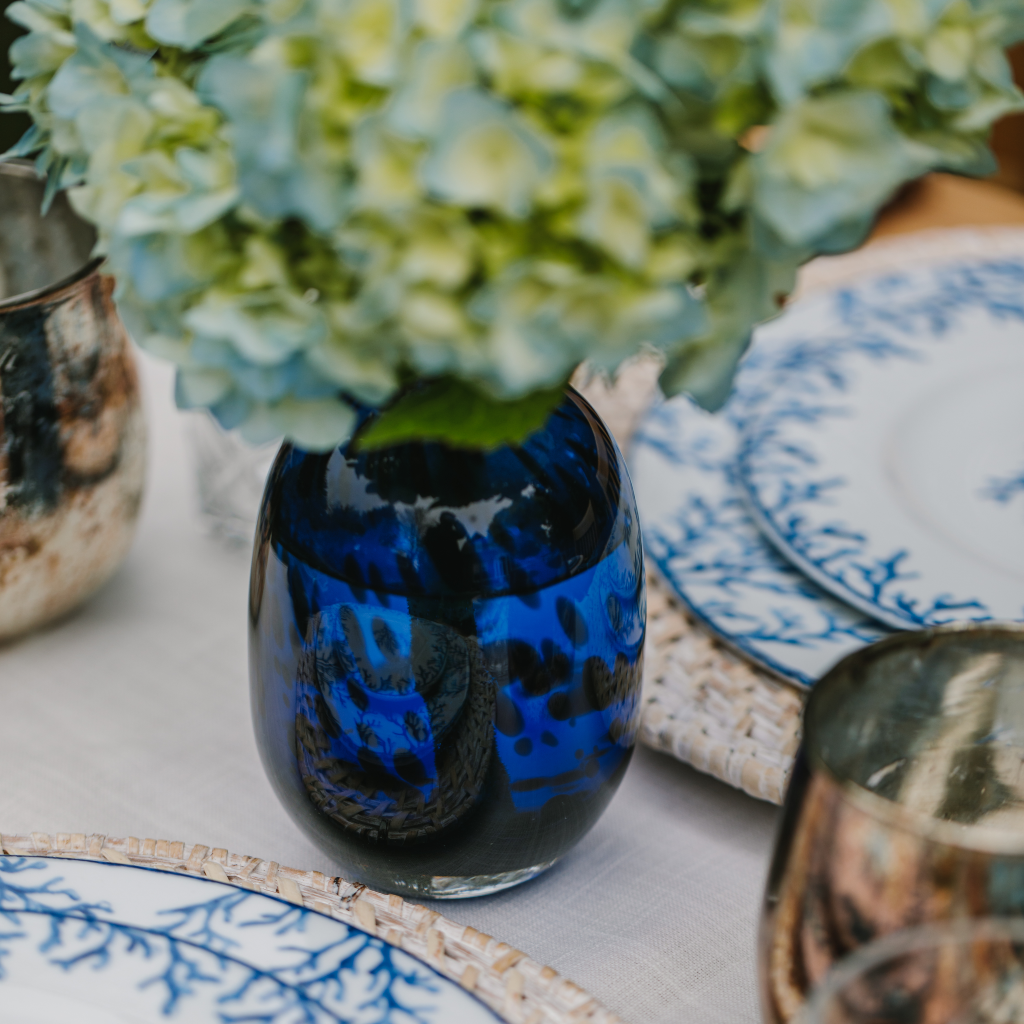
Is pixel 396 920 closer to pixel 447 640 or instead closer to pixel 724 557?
pixel 447 640

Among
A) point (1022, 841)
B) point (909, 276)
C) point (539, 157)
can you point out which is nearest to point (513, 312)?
point (539, 157)

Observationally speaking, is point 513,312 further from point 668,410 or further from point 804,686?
point 668,410

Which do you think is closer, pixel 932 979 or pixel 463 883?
pixel 932 979

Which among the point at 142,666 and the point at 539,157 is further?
the point at 142,666

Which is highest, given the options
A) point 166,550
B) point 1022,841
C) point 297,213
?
point 297,213

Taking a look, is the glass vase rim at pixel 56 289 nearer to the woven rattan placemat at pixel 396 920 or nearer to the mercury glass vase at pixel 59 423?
the mercury glass vase at pixel 59 423

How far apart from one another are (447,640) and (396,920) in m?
0.08

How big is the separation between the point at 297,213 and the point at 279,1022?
184 millimetres

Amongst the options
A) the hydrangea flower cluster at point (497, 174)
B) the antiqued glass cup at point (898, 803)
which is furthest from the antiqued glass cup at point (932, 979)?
the hydrangea flower cluster at point (497, 174)

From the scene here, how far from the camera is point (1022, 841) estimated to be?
0.71ft

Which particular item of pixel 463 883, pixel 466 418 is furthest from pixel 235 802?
pixel 466 418

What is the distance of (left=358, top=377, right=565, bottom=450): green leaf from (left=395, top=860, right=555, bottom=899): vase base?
0.15m

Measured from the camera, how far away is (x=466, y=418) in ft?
0.84

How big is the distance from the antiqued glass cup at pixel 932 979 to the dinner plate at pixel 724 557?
17 cm
